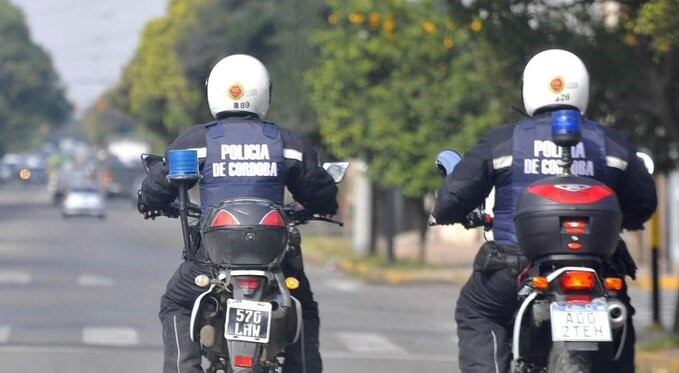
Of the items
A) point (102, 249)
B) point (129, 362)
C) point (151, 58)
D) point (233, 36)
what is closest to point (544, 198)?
point (129, 362)

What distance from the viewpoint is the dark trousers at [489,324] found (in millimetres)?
6883

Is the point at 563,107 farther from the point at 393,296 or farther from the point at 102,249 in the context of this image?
the point at 102,249

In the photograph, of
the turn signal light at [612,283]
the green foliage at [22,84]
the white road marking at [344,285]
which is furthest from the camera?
the green foliage at [22,84]

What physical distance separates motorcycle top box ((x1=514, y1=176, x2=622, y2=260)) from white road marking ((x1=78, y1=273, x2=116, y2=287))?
18.0 m

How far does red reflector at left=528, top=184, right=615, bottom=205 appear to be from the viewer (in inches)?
250

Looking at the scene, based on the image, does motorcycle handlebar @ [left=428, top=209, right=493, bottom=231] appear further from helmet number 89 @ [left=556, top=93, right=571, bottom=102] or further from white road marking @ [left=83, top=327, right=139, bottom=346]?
white road marking @ [left=83, top=327, right=139, bottom=346]

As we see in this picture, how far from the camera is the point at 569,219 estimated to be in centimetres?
634

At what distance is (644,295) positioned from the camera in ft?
85.1

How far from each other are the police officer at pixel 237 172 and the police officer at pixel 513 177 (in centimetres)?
69

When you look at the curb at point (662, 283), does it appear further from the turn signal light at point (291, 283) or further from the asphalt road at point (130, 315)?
the turn signal light at point (291, 283)

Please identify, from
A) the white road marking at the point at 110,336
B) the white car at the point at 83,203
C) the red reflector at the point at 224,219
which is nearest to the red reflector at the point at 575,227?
the red reflector at the point at 224,219

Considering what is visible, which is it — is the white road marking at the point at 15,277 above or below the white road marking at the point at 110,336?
above

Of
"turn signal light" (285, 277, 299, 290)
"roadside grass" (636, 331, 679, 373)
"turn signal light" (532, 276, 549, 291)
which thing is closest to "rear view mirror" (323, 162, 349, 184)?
"turn signal light" (285, 277, 299, 290)

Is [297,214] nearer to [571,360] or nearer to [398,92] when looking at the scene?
[571,360]
